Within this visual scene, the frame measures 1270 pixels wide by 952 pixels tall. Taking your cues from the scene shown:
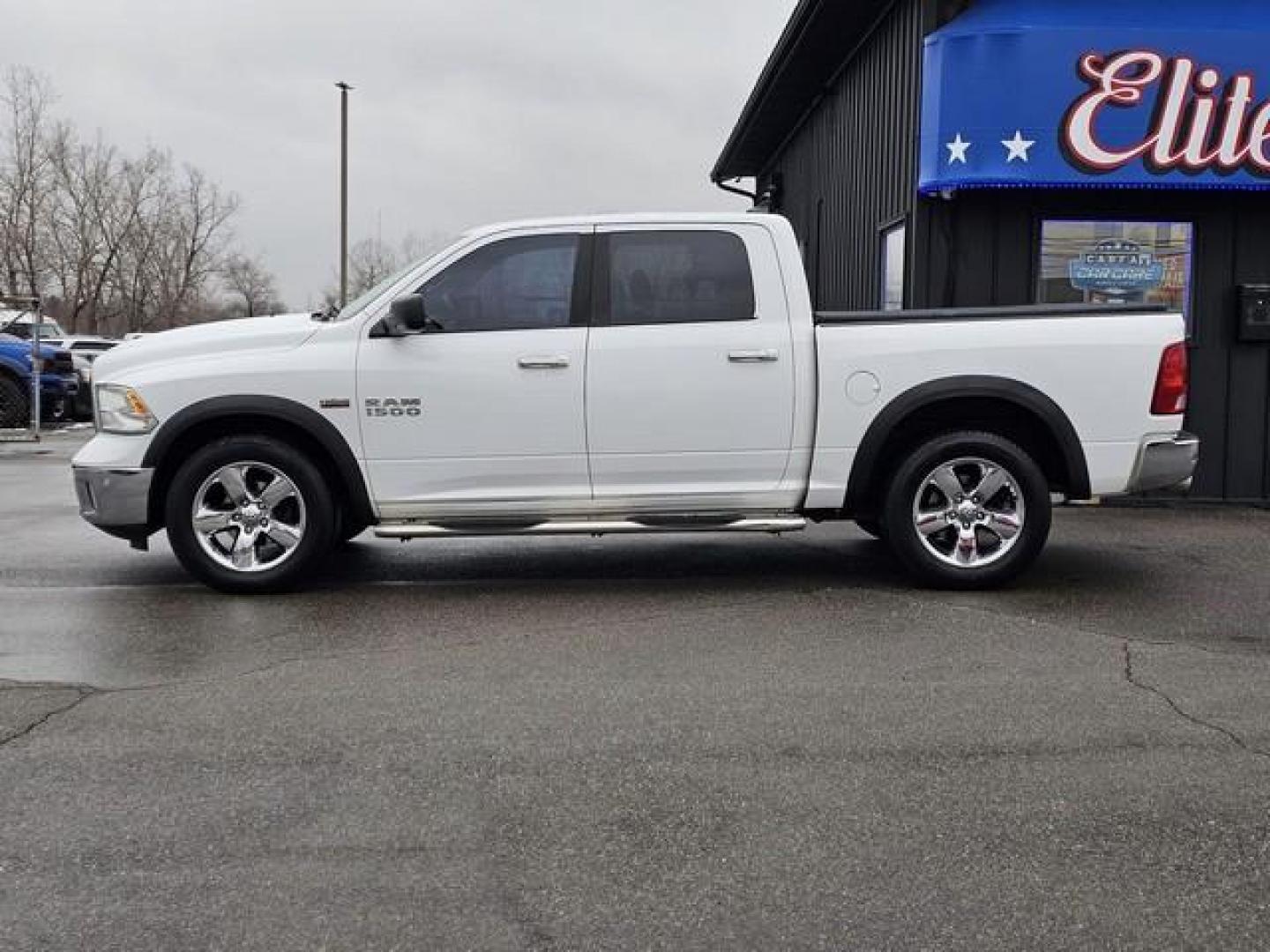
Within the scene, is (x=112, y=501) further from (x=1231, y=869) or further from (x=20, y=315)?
(x=20, y=315)

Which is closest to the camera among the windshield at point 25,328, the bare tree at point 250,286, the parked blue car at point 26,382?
the parked blue car at point 26,382

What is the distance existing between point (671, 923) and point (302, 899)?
92 cm

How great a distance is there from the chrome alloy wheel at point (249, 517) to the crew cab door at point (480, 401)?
48 cm

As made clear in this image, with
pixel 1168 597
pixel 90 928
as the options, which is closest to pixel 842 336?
pixel 1168 597

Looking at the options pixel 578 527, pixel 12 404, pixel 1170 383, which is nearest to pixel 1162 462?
pixel 1170 383

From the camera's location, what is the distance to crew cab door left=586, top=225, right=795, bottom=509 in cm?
681

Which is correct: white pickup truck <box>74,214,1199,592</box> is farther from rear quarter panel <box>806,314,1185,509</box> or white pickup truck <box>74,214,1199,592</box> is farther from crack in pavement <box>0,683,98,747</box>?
crack in pavement <box>0,683,98,747</box>

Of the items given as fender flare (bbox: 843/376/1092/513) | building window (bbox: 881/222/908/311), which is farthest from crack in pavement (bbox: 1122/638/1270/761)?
building window (bbox: 881/222/908/311)

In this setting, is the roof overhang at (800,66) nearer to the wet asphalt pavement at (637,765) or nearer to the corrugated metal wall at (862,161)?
the corrugated metal wall at (862,161)

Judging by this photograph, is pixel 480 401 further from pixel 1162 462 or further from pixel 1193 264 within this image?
pixel 1193 264

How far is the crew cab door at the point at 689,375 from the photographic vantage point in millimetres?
6812

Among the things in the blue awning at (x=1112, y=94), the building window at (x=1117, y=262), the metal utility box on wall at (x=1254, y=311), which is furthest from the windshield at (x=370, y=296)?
the metal utility box on wall at (x=1254, y=311)

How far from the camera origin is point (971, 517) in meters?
6.99

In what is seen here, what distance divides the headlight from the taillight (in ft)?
17.2
